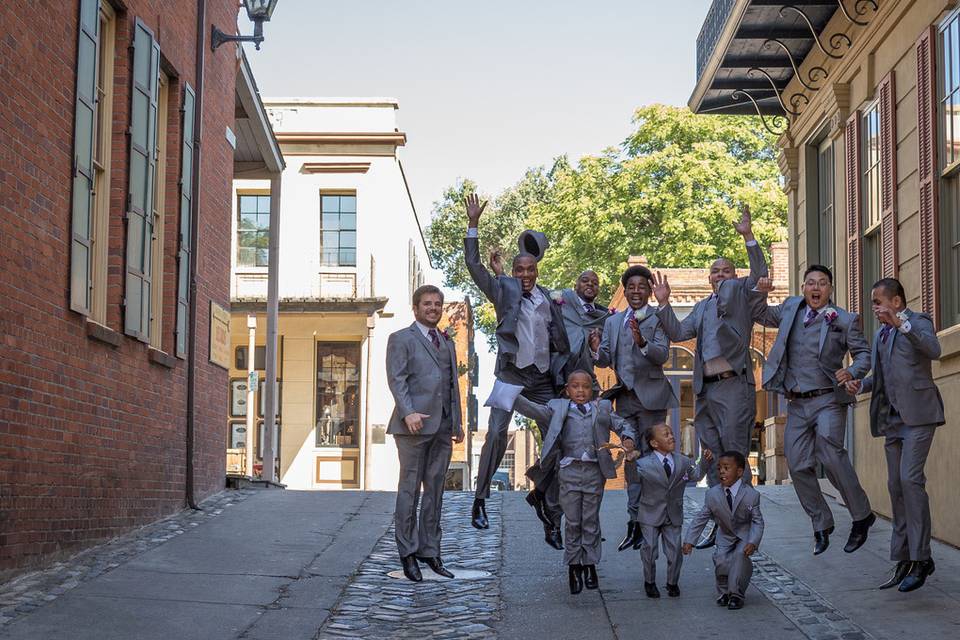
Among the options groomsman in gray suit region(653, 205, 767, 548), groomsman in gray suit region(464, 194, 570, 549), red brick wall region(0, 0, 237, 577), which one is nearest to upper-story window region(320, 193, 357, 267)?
red brick wall region(0, 0, 237, 577)

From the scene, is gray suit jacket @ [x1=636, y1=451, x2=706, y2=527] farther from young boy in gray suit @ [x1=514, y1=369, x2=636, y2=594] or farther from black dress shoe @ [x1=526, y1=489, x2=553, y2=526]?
black dress shoe @ [x1=526, y1=489, x2=553, y2=526]

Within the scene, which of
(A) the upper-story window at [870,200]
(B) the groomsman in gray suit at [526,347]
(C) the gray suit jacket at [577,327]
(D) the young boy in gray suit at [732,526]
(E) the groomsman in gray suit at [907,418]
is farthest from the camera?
(A) the upper-story window at [870,200]

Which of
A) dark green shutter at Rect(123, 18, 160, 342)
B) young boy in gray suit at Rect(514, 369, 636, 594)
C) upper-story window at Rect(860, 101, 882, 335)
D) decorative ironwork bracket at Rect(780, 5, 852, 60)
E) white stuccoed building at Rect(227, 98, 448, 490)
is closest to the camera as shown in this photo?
young boy in gray suit at Rect(514, 369, 636, 594)

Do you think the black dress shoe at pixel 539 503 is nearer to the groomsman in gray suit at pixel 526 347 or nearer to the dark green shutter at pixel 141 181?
the groomsman in gray suit at pixel 526 347

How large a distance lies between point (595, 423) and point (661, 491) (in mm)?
598

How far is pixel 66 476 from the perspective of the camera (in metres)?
10.0

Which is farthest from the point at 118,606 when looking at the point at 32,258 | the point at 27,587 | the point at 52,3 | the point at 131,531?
the point at 52,3

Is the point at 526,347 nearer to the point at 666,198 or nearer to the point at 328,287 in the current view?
the point at 328,287

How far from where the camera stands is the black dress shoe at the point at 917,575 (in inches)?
328

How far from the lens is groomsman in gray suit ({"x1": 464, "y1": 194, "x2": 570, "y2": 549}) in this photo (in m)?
10.0

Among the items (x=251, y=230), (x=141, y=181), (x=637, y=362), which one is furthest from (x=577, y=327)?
(x=251, y=230)

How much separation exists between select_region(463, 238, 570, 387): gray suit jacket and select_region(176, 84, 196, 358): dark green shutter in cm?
448

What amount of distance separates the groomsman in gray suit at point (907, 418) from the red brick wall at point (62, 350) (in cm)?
525

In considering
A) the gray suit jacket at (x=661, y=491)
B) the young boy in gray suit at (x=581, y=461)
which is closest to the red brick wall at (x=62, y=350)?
the young boy in gray suit at (x=581, y=461)
